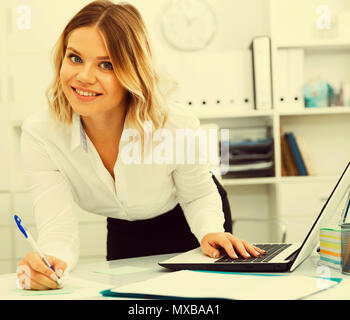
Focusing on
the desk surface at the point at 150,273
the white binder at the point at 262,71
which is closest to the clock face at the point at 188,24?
the white binder at the point at 262,71

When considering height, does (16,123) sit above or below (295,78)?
below

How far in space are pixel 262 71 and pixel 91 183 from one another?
1439 mm

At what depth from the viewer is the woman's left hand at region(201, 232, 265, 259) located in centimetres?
88

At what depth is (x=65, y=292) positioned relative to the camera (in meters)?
0.72

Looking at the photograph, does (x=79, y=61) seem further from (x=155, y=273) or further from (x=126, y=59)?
(x=155, y=273)

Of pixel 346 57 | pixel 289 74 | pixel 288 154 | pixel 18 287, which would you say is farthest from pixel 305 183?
pixel 18 287

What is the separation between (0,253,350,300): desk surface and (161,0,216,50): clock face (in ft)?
5.75

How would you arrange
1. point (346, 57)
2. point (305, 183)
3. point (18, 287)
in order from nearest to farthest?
point (18, 287), point (305, 183), point (346, 57)

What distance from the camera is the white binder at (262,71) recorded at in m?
2.35

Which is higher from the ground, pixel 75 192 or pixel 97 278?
pixel 75 192

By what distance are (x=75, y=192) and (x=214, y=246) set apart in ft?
1.43

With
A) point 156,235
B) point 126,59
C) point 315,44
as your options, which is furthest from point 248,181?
point 126,59

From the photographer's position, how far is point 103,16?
42.4 inches

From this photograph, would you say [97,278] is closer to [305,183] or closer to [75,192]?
[75,192]
